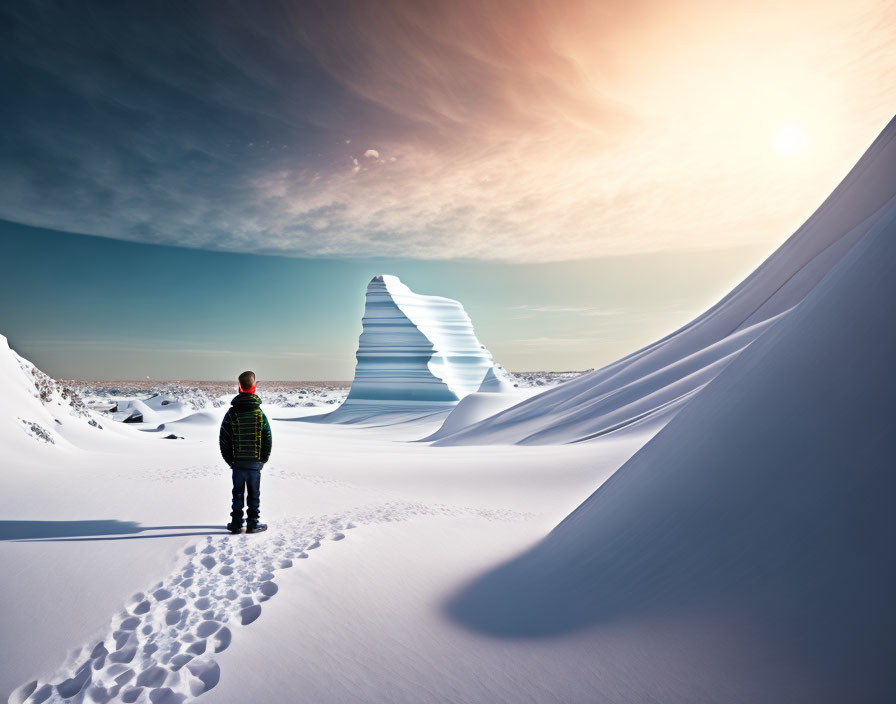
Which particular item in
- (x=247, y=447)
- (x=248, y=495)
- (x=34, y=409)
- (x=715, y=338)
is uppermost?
(x=715, y=338)

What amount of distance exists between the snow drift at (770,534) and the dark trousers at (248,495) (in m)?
1.80

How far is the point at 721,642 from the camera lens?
77.5 inches

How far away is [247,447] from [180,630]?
1.72m

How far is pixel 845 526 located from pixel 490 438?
12.6m

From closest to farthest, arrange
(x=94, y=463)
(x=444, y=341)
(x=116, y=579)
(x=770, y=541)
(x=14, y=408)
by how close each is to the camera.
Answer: (x=770, y=541) → (x=116, y=579) → (x=94, y=463) → (x=14, y=408) → (x=444, y=341)

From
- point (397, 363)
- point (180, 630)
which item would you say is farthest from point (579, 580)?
point (397, 363)

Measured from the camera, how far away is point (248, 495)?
3.86 meters

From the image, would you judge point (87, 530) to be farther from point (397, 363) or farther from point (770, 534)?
point (397, 363)

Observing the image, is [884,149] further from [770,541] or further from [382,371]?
[382,371]

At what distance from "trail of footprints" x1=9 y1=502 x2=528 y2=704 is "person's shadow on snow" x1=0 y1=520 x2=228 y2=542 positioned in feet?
1.32

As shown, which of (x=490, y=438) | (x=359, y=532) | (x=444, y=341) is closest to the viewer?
(x=359, y=532)

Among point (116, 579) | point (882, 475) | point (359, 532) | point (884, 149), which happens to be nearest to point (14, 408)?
point (116, 579)

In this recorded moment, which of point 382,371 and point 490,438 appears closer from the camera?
point 490,438

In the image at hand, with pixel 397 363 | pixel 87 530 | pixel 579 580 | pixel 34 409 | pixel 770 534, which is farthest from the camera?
pixel 397 363
